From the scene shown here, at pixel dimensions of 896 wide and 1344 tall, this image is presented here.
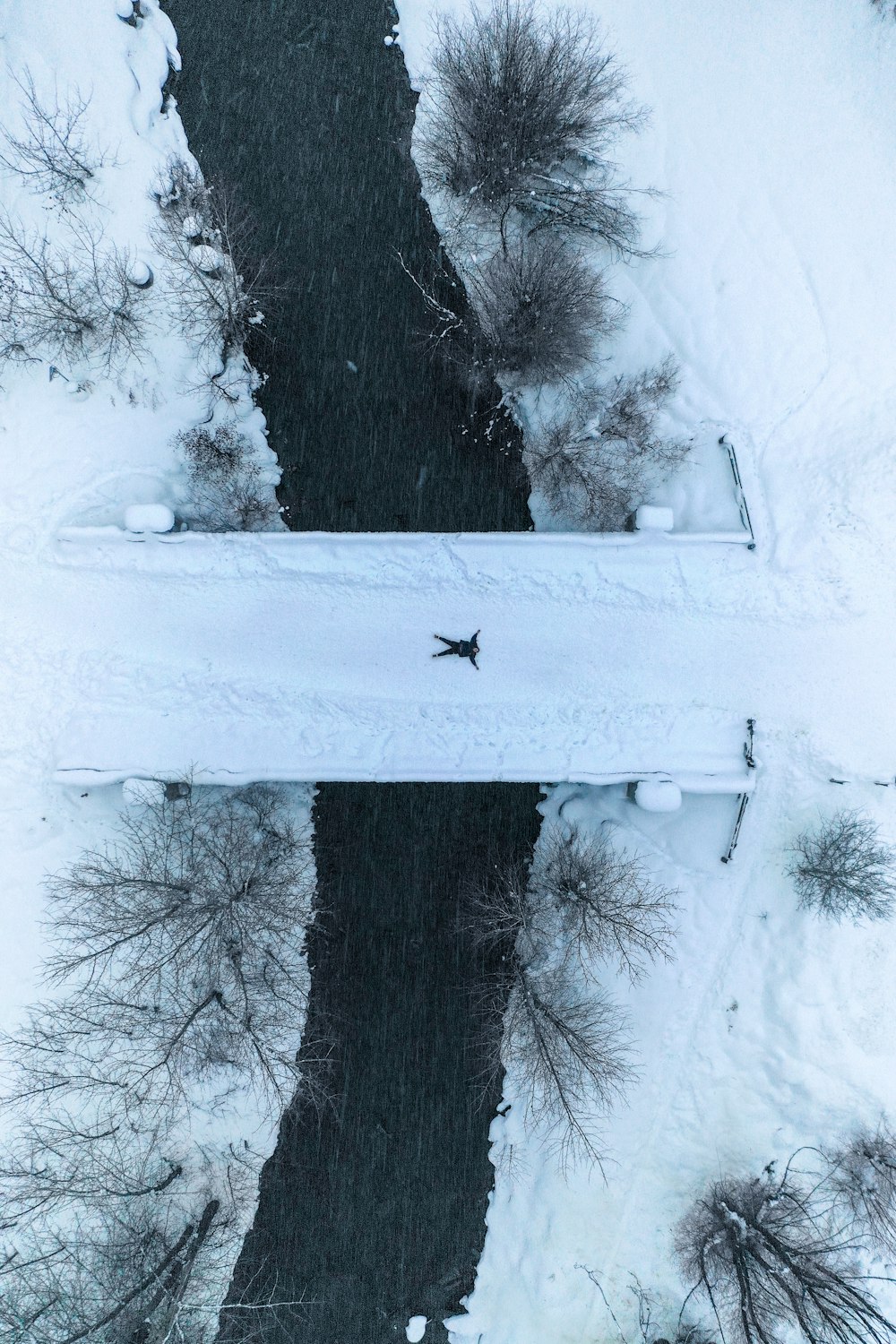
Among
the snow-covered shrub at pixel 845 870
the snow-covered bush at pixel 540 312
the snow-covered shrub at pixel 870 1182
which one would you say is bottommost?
the snow-covered shrub at pixel 870 1182

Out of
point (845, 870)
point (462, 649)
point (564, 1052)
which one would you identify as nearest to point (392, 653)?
point (462, 649)

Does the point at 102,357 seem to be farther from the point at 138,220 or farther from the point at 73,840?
the point at 73,840

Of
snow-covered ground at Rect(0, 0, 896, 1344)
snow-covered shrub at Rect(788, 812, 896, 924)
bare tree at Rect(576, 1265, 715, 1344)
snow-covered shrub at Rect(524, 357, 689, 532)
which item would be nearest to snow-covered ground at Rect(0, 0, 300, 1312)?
snow-covered ground at Rect(0, 0, 896, 1344)

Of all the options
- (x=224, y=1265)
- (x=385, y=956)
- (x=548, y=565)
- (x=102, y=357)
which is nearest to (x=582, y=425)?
(x=548, y=565)

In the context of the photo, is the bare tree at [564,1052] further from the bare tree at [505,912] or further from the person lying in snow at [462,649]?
the person lying in snow at [462,649]

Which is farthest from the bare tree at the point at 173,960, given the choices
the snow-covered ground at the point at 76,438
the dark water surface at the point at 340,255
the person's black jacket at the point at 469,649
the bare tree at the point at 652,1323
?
the bare tree at the point at 652,1323
